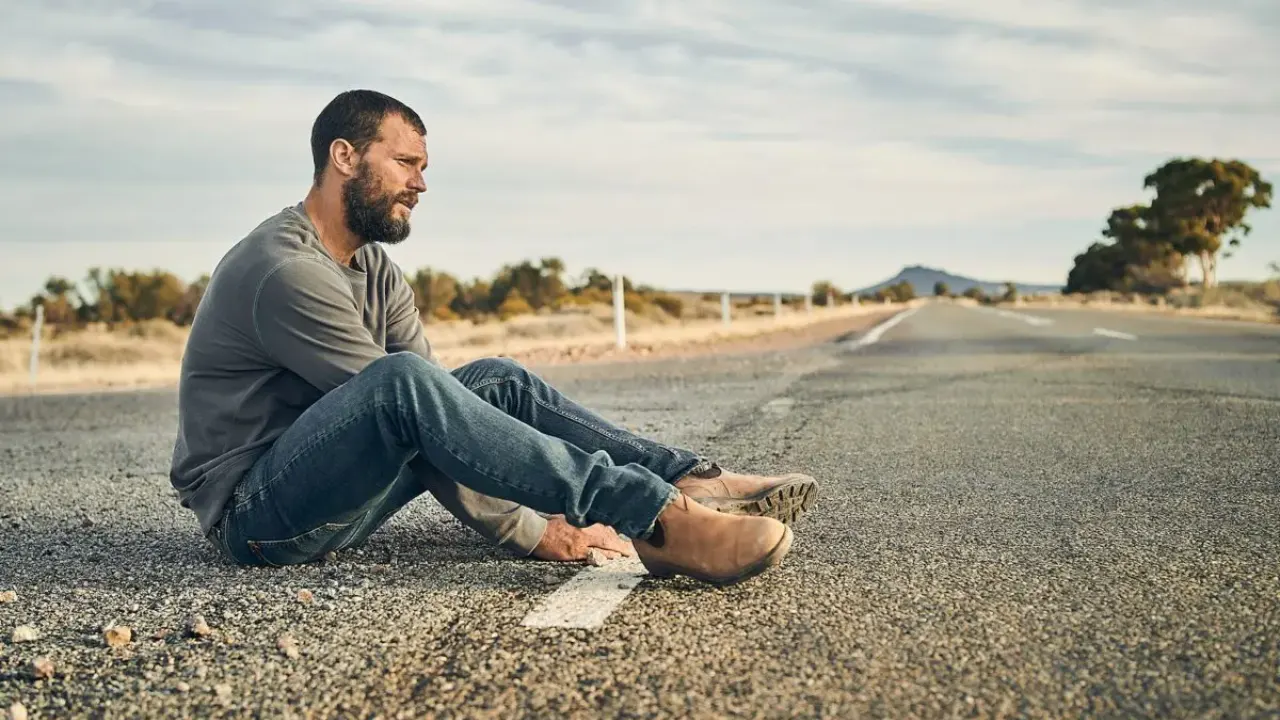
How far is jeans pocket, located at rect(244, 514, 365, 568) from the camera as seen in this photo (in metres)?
3.10

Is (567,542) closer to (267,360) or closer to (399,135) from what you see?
(267,360)

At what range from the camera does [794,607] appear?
265 cm

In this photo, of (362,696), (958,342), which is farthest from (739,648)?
(958,342)

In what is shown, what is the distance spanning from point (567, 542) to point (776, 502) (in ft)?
1.97

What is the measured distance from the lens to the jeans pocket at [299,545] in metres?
3.10

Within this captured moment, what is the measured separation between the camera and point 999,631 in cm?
242

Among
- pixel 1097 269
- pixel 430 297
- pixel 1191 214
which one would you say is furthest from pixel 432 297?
pixel 1097 269

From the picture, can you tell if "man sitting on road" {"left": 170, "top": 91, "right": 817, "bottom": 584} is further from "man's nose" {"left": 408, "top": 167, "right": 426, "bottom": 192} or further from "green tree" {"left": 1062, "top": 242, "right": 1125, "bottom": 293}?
"green tree" {"left": 1062, "top": 242, "right": 1125, "bottom": 293}

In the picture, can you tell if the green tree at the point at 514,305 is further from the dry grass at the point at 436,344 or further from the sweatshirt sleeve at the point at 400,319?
the sweatshirt sleeve at the point at 400,319

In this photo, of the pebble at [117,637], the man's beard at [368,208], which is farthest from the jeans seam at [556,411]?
the pebble at [117,637]

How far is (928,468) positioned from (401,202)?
2.64m

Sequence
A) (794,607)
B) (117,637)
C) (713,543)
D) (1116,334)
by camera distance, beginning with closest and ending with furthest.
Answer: (117,637) < (794,607) < (713,543) < (1116,334)

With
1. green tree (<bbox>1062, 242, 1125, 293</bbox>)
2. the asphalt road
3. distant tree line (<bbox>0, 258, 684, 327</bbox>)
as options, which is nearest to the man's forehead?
the asphalt road

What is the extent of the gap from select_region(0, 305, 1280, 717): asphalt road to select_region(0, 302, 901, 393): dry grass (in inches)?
451
